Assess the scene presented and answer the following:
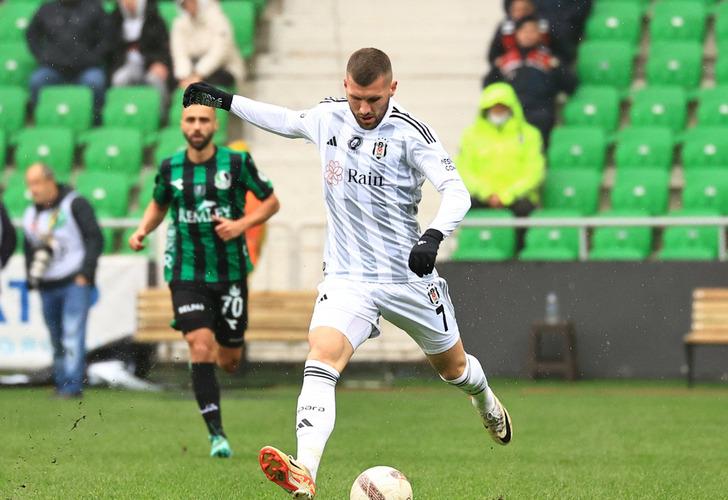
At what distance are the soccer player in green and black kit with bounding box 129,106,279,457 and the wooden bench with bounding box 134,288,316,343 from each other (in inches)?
190

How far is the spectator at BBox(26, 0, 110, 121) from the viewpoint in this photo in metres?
18.0

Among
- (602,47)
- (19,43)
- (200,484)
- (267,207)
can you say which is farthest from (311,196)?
(200,484)

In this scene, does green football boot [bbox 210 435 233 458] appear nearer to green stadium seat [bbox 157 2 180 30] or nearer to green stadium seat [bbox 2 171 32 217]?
green stadium seat [bbox 2 171 32 217]

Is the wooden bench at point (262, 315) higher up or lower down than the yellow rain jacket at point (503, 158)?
lower down

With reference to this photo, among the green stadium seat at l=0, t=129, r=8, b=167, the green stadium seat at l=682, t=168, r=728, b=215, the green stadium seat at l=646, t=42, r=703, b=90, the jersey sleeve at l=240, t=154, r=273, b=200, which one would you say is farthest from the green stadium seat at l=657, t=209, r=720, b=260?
the green stadium seat at l=0, t=129, r=8, b=167

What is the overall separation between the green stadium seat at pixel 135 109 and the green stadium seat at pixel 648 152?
5.46 metres

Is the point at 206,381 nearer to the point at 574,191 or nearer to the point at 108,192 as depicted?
the point at 574,191

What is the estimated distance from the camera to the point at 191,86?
7.45 meters

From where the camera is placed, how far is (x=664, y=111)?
16.5 meters

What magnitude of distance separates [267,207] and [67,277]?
4.97m

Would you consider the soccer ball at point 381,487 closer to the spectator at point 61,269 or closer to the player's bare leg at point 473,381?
the player's bare leg at point 473,381

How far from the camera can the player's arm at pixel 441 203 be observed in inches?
251

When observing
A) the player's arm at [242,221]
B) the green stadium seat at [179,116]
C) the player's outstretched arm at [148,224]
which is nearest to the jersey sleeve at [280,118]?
the player's outstretched arm at [148,224]

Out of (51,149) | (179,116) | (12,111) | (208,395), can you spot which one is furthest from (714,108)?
(208,395)
